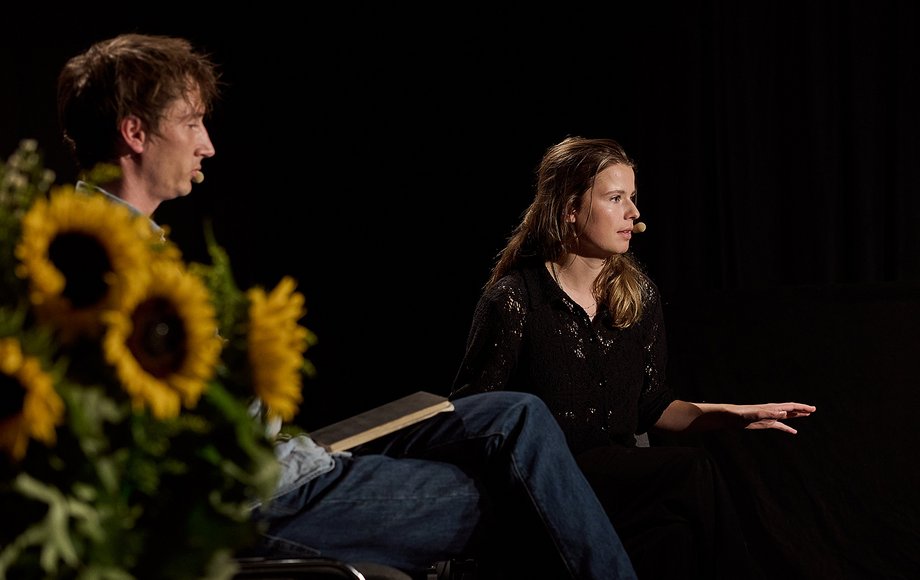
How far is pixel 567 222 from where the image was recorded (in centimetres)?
222

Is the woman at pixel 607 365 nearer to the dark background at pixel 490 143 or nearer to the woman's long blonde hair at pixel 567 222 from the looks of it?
the woman's long blonde hair at pixel 567 222

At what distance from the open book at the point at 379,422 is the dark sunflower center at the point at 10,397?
642mm

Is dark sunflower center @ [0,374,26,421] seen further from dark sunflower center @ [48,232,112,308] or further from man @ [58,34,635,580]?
man @ [58,34,635,580]

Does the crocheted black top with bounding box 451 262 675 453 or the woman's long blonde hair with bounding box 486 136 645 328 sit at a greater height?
the woman's long blonde hair with bounding box 486 136 645 328

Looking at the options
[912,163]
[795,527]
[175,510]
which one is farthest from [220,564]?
[912,163]

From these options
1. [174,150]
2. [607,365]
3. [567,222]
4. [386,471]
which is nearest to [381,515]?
[386,471]

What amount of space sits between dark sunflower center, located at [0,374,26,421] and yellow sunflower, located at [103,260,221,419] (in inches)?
2.3

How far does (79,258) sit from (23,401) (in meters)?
0.10

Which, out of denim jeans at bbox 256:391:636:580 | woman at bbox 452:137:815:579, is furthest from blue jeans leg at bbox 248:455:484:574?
woman at bbox 452:137:815:579

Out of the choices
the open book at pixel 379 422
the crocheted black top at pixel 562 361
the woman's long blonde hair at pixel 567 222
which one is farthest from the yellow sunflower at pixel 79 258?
the woman's long blonde hair at pixel 567 222

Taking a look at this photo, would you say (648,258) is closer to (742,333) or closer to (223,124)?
(742,333)

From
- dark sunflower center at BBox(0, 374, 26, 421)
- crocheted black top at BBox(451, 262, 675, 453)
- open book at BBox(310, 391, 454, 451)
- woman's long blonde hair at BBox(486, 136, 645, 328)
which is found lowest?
crocheted black top at BBox(451, 262, 675, 453)

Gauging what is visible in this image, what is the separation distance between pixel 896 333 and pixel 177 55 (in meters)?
1.80

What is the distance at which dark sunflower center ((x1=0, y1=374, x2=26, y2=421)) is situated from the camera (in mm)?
637
